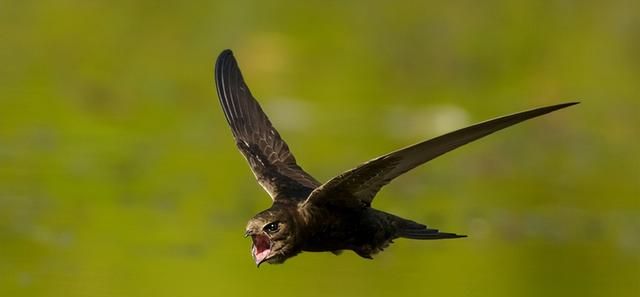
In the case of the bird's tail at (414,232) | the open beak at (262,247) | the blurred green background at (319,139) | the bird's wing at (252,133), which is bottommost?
the open beak at (262,247)

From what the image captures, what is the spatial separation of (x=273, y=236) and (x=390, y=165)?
517mm

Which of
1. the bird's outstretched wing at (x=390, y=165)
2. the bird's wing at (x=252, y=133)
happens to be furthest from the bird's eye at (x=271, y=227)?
the bird's wing at (x=252, y=133)

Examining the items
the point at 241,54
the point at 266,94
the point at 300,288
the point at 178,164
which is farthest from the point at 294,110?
the point at 300,288

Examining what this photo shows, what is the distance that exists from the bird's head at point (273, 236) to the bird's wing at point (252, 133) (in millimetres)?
844

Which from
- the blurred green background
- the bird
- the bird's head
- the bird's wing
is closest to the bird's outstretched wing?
the bird

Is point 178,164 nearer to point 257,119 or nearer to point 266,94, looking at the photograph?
point 266,94

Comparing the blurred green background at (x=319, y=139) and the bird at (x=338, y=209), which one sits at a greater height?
the blurred green background at (x=319, y=139)

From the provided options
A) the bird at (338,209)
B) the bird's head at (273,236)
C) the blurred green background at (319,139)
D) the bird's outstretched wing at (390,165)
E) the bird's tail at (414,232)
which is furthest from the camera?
the blurred green background at (319,139)

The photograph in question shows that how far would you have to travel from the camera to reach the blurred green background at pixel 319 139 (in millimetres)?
8797

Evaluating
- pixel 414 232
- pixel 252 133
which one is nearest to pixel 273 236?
pixel 414 232

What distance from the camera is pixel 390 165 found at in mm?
6332

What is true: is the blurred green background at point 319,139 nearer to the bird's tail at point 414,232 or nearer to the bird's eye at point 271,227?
the bird's tail at point 414,232

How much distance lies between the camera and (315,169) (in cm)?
1129

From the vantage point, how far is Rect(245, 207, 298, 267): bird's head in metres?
6.54
